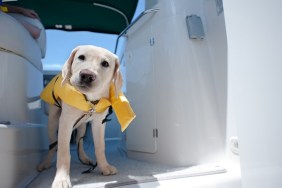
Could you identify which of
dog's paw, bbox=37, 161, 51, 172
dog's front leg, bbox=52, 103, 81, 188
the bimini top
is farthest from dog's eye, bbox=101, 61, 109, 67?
the bimini top

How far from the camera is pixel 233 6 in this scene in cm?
52

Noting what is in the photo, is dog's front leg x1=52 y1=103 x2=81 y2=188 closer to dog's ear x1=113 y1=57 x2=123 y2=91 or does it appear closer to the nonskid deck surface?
the nonskid deck surface

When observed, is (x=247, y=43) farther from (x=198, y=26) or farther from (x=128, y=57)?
(x=128, y=57)

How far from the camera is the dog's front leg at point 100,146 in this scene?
1.24m

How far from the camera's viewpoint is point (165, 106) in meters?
1.44

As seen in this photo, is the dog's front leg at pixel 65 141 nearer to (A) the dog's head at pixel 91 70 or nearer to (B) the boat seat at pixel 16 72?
(A) the dog's head at pixel 91 70

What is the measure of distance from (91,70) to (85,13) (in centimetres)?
177

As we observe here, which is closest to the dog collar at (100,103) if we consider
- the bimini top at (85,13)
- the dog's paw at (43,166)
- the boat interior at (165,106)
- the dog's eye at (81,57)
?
the dog's eye at (81,57)

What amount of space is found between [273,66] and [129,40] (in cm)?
153

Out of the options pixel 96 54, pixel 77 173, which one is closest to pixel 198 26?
pixel 96 54

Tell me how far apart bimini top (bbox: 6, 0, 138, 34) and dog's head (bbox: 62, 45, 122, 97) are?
1511mm

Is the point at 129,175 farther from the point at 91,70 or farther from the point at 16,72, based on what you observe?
the point at 16,72

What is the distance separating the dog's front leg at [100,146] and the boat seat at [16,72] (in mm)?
422

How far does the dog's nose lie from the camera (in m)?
1.07
